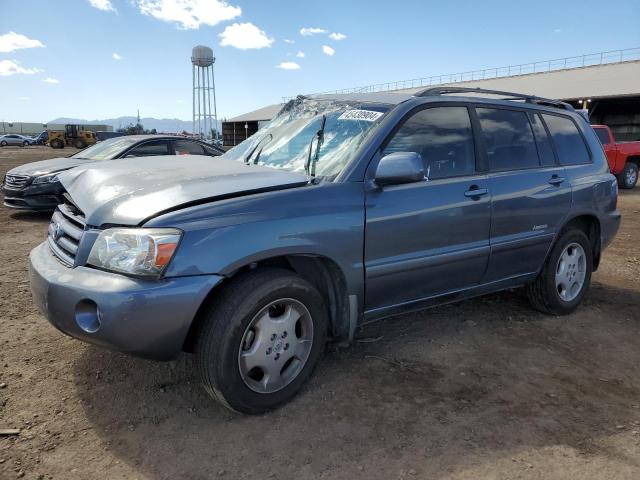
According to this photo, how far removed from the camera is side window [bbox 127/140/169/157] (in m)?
8.35

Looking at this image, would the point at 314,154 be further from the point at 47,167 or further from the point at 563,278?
the point at 47,167

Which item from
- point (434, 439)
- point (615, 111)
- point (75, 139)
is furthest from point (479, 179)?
point (75, 139)

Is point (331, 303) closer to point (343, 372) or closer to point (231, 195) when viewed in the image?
point (343, 372)

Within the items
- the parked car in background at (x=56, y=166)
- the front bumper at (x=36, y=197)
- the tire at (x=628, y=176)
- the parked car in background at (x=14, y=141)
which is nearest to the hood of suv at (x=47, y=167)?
the parked car in background at (x=56, y=166)

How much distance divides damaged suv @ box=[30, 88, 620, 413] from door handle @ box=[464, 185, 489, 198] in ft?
0.07

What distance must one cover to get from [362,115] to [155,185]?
54.2 inches

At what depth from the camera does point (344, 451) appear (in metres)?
2.42

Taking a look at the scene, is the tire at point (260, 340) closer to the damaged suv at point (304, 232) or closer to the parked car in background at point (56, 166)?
the damaged suv at point (304, 232)

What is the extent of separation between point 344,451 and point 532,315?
2.63m

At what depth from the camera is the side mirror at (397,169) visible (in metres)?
2.83

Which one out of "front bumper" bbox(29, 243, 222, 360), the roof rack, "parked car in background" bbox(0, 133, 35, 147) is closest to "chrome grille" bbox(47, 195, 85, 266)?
"front bumper" bbox(29, 243, 222, 360)

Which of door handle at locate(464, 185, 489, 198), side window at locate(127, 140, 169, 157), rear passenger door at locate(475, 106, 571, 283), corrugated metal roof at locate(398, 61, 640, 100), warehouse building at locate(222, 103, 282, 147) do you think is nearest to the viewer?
A: door handle at locate(464, 185, 489, 198)

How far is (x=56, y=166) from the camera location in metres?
8.48

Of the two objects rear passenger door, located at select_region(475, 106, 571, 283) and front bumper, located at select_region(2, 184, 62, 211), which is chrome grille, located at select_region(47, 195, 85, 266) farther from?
front bumper, located at select_region(2, 184, 62, 211)
